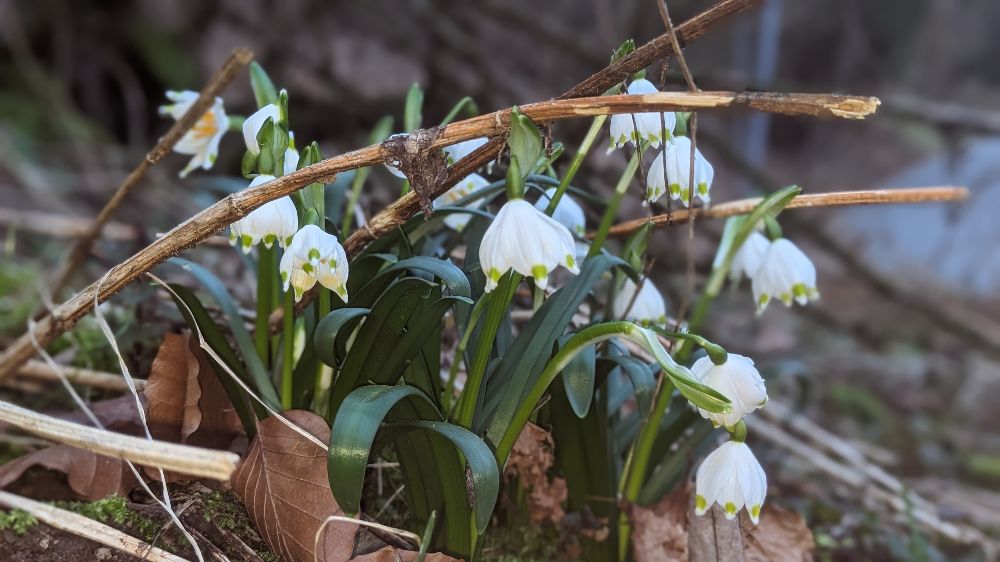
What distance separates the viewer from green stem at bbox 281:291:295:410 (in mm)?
1270

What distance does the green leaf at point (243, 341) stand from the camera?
128cm

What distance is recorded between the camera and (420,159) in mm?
1040

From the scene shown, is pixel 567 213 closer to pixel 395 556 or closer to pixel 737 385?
pixel 737 385

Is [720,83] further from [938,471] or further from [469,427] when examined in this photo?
[469,427]

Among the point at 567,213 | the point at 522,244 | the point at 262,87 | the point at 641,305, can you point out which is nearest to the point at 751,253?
the point at 641,305

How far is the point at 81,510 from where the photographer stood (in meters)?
1.19

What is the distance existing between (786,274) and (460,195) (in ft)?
1.71

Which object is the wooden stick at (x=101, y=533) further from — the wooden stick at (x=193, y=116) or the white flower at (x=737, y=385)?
the white flower at (x=737, y=385)

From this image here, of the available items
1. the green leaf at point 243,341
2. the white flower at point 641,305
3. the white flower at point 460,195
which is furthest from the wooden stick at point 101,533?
the white flower at point 641,305

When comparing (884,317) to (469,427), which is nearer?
(469,427)

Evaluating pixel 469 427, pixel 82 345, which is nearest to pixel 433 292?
pixel 469 427

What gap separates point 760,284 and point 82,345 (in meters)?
1.30

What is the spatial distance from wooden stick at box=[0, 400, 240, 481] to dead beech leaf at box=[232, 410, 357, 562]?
0.16m

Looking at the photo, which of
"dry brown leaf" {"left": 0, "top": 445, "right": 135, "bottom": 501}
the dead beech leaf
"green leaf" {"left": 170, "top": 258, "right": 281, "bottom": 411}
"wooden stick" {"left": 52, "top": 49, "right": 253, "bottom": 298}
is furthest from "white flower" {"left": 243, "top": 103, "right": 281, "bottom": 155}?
"dry brown leaf" {"left": 0, "top": 445, "right": 135, "bottom": 501}
